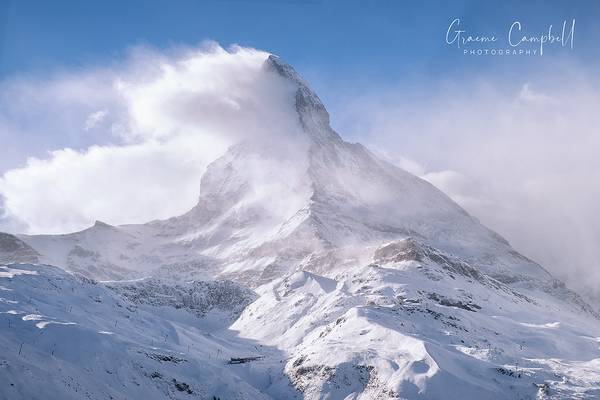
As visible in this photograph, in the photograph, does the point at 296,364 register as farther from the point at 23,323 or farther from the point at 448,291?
the point at 448,291

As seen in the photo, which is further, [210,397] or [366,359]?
[366,359]

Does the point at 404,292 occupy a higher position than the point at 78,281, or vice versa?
the point at 404,292

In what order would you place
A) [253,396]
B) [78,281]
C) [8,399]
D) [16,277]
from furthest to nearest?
1. [78,281]
2. [16,277]
3. [253,396]
4. [8,399]

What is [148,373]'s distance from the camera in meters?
75.3

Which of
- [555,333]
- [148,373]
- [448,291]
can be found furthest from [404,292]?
[148,373]

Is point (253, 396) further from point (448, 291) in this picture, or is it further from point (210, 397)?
point (448, 291)

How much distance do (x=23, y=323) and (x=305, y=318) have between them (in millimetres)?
75654

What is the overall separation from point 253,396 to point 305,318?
201 feet

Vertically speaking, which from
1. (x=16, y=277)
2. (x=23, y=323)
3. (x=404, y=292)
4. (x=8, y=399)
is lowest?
(x=8, y=399)

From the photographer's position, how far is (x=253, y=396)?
A: 82375mm

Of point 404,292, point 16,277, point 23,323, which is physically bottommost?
point 23,323

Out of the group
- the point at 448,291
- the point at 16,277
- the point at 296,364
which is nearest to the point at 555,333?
the point at 448,291

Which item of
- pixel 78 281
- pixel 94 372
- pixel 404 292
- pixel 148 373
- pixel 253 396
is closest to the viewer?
pixel 94 372

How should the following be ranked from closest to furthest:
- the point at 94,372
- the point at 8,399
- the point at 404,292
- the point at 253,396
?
the point at 8,399
the point at 94,372
the point at 253,396
the point at 404,292
